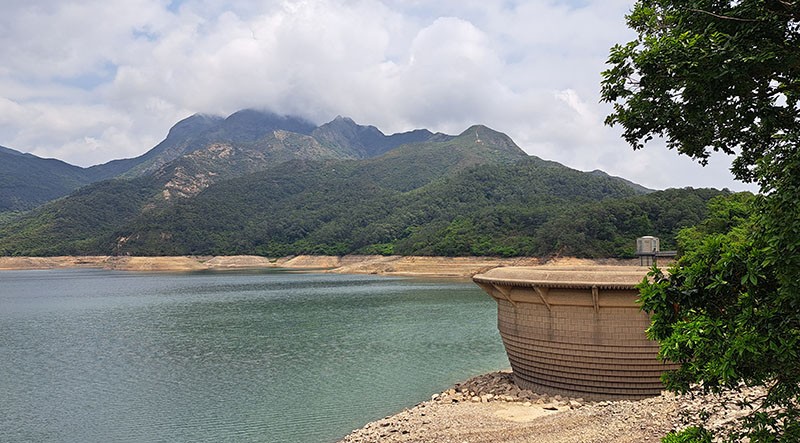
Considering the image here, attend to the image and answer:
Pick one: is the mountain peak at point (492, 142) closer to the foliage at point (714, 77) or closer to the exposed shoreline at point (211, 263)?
→ the exposed shoreline at point (211, 263)

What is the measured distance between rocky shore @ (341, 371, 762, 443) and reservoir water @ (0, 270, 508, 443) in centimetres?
190

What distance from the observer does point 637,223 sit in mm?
63500

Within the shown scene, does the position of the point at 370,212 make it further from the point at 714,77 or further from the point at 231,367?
the point at 714,77

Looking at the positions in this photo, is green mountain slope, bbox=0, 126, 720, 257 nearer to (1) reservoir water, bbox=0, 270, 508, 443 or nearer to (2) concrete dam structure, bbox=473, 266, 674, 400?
(1) reservoir water, bbox=0, 270, 508, 443

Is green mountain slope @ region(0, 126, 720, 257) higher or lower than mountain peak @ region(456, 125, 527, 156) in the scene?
lower

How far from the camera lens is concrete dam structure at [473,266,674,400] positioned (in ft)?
30.9

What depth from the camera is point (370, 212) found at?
11525 centimetres

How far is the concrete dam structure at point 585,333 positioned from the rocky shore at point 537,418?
416 millimetres

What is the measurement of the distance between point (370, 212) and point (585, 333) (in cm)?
10601

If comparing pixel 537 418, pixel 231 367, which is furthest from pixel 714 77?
pixel 231 367

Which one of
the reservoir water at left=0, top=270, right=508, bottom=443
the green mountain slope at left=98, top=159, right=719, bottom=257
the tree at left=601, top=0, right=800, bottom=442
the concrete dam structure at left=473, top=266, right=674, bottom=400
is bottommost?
the reservoir water at left=0, top=270, right=508, bottom=443

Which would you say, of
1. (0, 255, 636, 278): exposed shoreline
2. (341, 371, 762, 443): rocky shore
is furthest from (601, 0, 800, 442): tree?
(0, 255, 636, 278): exposed shoreline

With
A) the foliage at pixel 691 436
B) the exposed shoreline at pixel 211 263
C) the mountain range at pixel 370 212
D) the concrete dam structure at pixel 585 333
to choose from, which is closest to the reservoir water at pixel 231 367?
the concrete dam structure at pixel 585 333

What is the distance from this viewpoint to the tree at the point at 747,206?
307cm
